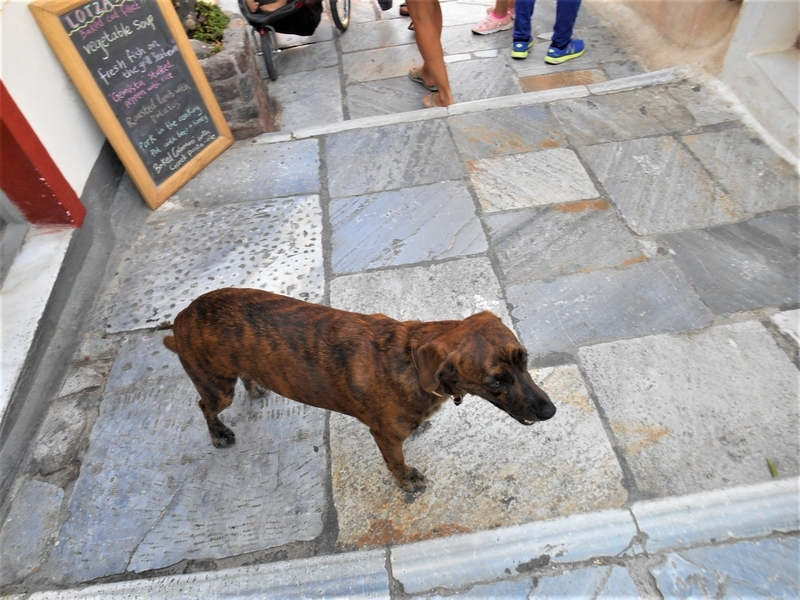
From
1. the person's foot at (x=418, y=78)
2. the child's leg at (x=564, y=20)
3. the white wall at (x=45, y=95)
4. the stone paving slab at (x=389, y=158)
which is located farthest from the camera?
the person's foot at (x=418, y=78)

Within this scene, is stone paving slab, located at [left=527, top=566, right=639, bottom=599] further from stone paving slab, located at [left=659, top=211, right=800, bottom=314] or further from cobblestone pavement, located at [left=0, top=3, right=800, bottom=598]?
stone paving slab, located at [left=659, top=211, right=800, bottom=314]

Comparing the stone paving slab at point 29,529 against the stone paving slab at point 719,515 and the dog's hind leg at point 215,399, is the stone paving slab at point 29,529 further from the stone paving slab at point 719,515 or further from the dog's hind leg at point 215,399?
the stone paving slab at point 719,515

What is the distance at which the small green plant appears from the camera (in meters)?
5.22

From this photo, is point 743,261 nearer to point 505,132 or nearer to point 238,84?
point 505,132

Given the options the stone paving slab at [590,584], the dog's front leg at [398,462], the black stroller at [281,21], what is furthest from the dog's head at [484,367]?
the black stroller at [281,21]

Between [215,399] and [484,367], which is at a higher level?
[484,367]

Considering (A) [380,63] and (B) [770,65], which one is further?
(A) [380,63]

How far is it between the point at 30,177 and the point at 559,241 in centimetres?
371

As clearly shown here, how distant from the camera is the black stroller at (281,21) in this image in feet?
19.3

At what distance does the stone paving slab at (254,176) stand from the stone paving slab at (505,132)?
140cm

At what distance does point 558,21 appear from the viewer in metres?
5.81

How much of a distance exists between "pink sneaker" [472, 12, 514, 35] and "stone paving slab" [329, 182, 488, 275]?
10.3ft

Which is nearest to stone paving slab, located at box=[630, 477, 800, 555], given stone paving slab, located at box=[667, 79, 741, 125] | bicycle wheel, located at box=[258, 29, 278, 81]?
stone paving slab, located at box=[667, 79, 741, 125]

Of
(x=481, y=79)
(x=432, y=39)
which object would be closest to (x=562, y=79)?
(x=481, y=79)
